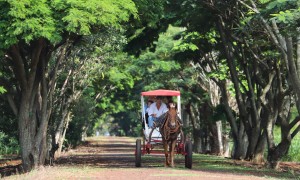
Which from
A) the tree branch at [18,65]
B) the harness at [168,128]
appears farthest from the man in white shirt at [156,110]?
the tree branch at [18,65]

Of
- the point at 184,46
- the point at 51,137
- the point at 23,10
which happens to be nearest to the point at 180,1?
the point at 184,46

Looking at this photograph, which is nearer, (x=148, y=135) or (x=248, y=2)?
(x=148, y=135)

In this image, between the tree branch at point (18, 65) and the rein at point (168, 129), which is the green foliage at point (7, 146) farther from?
the rein at point (168, 129)

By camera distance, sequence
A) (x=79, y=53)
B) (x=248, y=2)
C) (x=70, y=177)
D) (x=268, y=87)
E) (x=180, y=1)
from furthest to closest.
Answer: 1. (x=79, y=53)
2. (x=268, y=87)
3. (x=180, y=1)
4. (x=248, y=2)
5. (x=70, y=177)

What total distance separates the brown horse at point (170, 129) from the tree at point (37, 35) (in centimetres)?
316

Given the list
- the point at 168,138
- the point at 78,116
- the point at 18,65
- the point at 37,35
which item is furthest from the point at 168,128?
the point at 78,116

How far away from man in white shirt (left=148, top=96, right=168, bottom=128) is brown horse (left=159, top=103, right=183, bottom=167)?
103cm

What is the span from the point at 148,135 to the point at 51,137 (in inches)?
658

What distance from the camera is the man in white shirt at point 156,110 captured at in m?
20.5

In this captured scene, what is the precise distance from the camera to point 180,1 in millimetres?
23750

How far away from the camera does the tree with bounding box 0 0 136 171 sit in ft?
58.9

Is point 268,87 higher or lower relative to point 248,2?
lower

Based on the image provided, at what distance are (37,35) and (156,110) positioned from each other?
4.74 m

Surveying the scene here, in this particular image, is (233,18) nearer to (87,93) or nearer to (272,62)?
(272,62)
